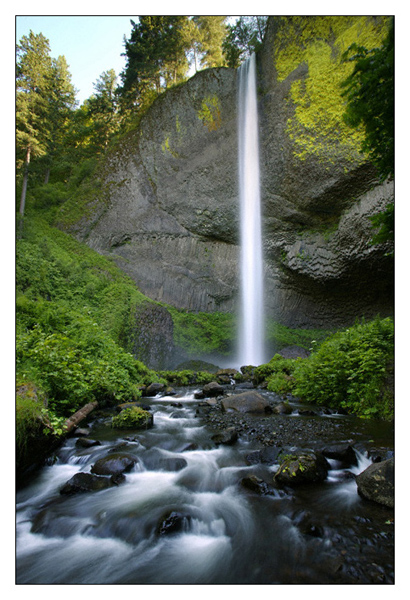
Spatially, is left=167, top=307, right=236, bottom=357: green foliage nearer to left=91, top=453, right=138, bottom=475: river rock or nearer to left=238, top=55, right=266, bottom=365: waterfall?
Answer: left=238, top=55, right=266, bottom=365: waterfall

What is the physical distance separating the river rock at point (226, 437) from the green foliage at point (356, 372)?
94.6 inches

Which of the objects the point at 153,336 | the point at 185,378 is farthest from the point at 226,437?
the point at 153,336

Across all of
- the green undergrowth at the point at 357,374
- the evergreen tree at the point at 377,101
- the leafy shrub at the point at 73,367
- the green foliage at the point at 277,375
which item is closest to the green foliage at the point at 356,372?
the green undergrowth at the point at 357,374

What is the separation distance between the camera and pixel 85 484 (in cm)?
310

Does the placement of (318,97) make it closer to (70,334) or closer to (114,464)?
(70,334)

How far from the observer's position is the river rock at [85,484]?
3061 mm

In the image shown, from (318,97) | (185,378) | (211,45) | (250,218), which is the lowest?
(185,378)

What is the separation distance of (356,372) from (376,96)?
420 cm

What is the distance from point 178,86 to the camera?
2069 cm

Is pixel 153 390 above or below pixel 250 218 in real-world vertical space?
below

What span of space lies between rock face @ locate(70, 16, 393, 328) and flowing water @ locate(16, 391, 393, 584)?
15907mm

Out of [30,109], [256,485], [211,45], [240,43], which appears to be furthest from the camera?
[211,45]

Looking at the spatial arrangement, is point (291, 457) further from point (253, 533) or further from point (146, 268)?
point (146, 268)

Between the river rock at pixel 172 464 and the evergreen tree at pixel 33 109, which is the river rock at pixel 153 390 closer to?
the river rock at pixel 172 464
